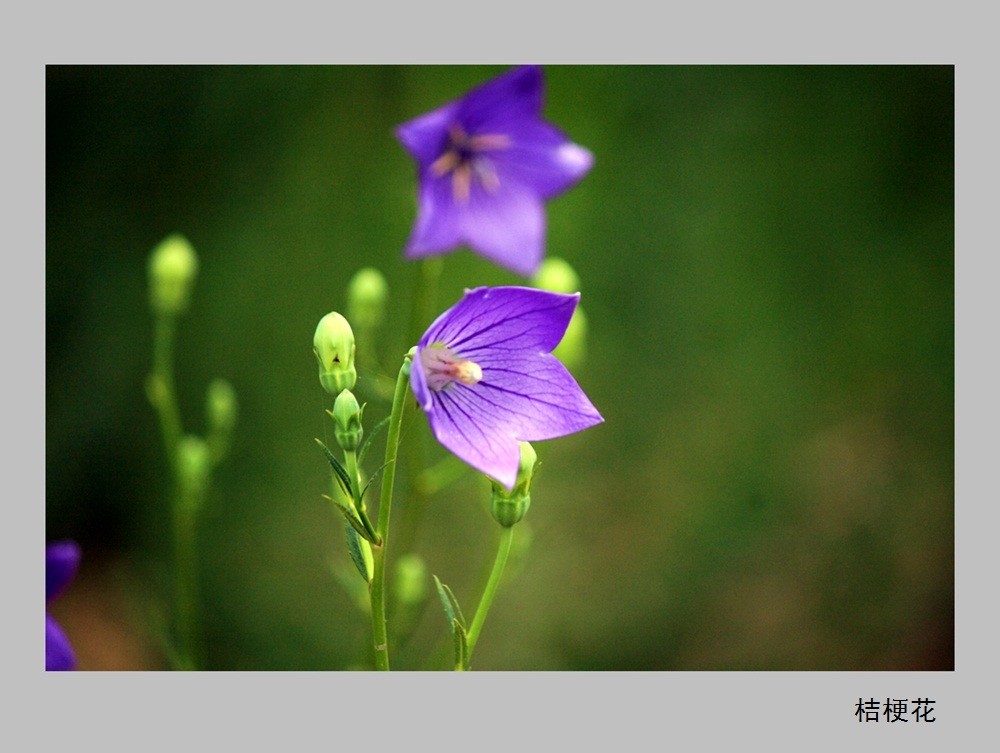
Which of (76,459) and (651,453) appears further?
(651,453)

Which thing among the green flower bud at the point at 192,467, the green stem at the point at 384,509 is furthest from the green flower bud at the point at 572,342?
the green stem at the point at 384,509

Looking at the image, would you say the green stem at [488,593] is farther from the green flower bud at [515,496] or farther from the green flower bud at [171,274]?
the green flower bud at [171,274]

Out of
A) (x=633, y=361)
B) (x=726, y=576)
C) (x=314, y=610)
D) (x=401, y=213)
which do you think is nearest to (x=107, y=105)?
(x=401, y=213)

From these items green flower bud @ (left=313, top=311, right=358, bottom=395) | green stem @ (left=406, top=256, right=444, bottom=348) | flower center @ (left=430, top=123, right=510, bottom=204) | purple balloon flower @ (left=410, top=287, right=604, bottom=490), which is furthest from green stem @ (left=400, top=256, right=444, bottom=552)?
green flower bud @ (left=313, top=311, right=358, bottom=395)

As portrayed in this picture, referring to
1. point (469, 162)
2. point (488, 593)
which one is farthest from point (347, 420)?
point (469, 162)

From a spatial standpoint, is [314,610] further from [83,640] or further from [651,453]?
[651,453]
